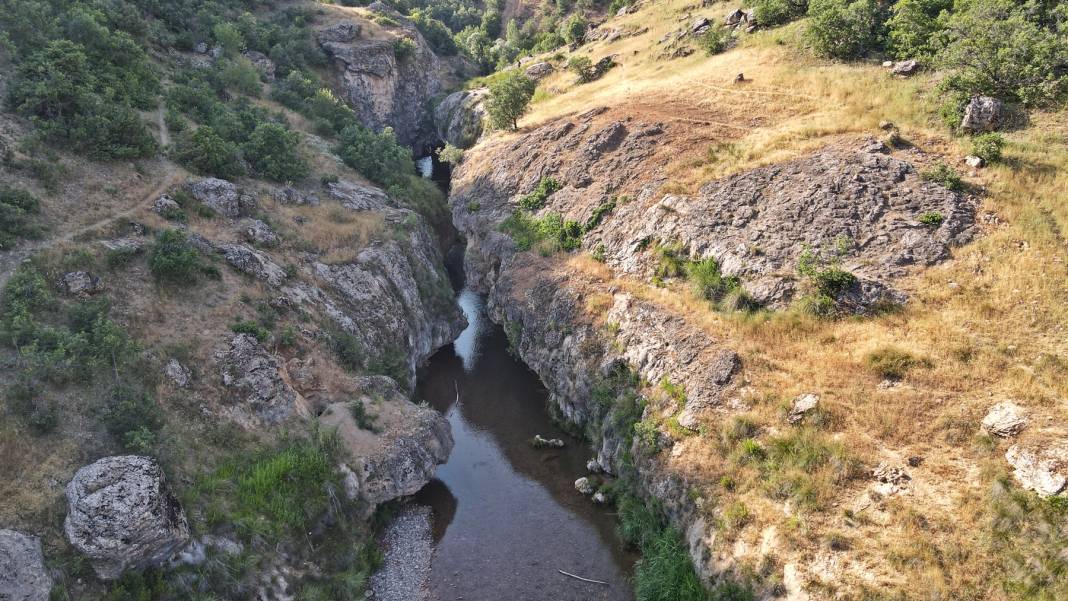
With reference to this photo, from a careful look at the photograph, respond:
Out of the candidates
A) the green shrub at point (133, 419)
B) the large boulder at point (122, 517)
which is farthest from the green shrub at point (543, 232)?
the large boulder at point (122, 517)

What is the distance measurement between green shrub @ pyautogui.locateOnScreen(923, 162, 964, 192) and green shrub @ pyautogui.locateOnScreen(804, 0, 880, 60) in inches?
826

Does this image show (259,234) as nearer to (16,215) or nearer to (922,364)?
(16,215)

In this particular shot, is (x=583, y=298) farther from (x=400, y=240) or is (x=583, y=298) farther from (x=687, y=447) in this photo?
(x=400, y=240)

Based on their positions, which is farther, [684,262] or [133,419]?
[684,262]

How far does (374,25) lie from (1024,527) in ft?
340

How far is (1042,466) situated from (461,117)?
80.7 m

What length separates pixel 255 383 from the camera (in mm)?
29203

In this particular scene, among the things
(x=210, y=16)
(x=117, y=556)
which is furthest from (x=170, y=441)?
(x=210, y=16)

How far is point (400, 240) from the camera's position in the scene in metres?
48.1

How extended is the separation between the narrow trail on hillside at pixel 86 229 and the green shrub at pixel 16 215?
0.55 meters

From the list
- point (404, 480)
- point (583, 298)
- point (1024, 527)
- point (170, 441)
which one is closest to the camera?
point (1024, 527)

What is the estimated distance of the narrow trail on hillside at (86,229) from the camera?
89.5 feet

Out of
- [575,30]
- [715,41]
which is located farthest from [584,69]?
[575,30]

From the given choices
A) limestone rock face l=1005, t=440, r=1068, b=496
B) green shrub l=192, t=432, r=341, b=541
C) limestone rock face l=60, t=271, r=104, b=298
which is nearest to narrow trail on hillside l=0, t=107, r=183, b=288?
limestone rock face l=60, t=271, r=104, b=298
